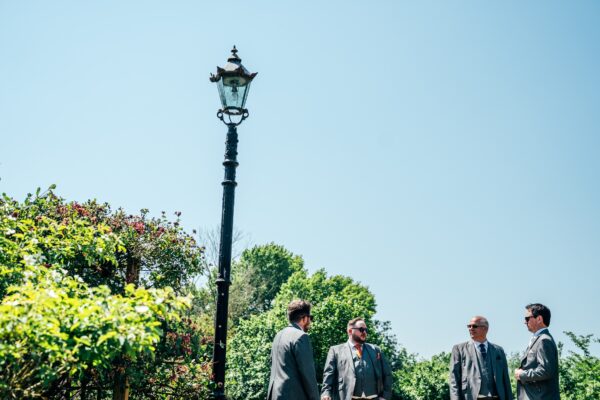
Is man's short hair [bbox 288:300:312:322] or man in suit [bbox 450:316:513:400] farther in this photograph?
man in suit [bbox 450:316:513:400]

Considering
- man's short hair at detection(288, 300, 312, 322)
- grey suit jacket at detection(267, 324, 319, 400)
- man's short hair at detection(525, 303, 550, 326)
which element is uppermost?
man's short hair at detection(525, 303, 550, 326)

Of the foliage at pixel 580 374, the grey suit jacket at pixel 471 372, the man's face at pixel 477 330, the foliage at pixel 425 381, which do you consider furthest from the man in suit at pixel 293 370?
the foliage at pixel 425 381

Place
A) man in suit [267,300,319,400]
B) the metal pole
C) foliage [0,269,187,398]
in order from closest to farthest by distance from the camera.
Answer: foliage [0,269,187,398], man in suit [267,300,319,400], the metal pole

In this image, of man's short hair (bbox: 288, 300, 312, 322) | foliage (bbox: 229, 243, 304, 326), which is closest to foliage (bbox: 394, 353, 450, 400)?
foliage (bbox: 229, 243, 304, 326)

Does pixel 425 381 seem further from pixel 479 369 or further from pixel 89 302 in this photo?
pixel 89 302

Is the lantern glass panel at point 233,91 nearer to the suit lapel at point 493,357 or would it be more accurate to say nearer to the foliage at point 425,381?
the suit lapel at point 493,357

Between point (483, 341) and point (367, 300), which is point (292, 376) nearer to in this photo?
point (483, 341)

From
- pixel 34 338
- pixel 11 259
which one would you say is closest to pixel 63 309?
→ pixel 34 338

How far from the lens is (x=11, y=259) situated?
24.3 ft

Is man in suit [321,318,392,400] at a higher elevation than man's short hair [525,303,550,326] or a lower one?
lower

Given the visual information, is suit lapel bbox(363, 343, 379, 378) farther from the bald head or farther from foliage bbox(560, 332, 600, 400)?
foliage bbox(560, 332, 600, 400)

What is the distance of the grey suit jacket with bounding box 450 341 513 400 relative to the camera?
990cm

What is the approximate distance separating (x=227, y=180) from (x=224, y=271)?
113cm

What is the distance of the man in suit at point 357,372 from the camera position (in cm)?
1011
